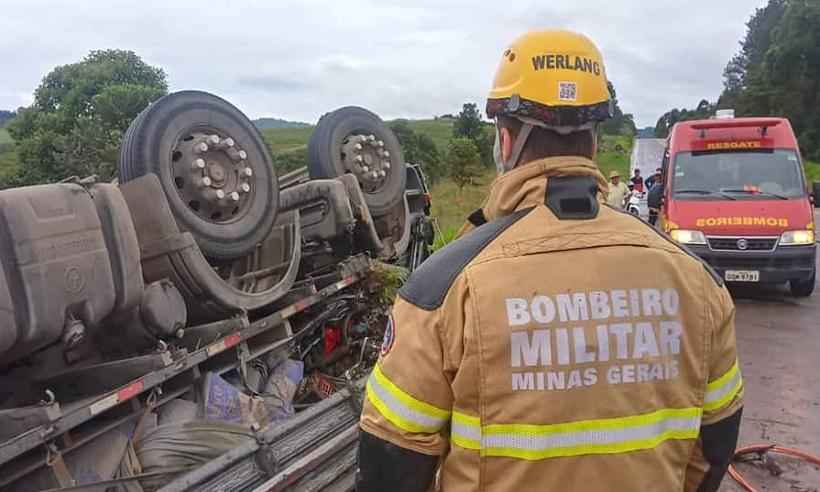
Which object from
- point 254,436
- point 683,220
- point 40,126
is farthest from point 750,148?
point 40,126

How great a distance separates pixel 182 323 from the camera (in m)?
3.22

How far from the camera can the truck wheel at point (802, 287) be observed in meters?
8.37

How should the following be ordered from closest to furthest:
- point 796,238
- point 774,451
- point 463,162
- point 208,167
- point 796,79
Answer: point 208,167 → point 774,451 → point 796,238 → point 463,162 → point 796,79

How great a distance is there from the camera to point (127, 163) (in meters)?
3.38

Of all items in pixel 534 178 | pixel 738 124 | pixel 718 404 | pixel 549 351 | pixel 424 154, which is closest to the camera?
pixel 549 351

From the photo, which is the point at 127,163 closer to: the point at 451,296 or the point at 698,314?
the point at 451,296

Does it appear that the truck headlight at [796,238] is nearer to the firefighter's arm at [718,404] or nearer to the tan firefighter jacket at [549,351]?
the firefighter's arm at [718,404]

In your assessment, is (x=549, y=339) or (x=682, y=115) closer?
(x=549, y=339)

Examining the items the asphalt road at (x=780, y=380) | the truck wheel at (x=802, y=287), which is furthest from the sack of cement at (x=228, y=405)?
the truck wheel at (x=802, y=287)

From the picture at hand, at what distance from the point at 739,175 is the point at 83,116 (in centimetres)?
2623

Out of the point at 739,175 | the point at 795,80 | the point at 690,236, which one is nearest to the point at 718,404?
the point at 690,236

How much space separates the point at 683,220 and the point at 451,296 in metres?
7.55

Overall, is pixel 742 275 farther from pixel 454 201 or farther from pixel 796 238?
pixel 454 201

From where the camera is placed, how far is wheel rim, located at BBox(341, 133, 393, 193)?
531cm
